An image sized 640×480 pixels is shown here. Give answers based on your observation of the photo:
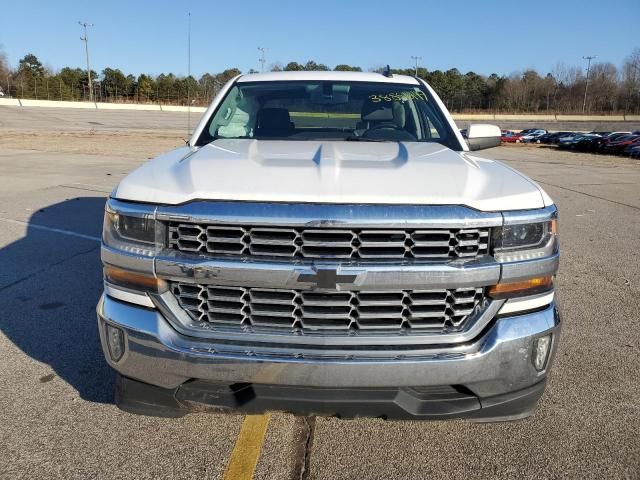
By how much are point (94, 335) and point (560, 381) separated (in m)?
3.13

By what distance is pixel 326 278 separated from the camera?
2.17 meters

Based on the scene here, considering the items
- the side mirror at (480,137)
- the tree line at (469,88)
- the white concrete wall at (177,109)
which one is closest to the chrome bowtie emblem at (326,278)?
the side mirror at (480,137)

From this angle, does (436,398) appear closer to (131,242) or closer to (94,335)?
(131,242)

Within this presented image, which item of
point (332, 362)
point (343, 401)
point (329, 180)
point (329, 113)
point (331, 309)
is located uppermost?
point (329, 113)

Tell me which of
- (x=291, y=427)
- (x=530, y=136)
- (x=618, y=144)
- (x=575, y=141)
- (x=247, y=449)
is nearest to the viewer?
(x=247, y=449)

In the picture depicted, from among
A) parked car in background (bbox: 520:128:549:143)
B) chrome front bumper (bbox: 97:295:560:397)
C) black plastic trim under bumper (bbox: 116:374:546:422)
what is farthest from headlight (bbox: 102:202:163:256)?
parked car in background (bbox: 520:128:549:143)

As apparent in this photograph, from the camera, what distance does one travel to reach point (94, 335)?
12.8 ft

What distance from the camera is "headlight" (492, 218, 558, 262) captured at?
2.28 meters

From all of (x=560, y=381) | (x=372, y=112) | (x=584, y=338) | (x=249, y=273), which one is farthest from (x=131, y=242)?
(x=584, y=338)

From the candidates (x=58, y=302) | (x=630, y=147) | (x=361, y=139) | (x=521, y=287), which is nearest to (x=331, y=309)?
(x=521, y=287)

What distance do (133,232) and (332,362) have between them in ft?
3.27

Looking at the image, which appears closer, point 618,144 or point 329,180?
point 329,180

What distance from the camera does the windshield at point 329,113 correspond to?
381 cm

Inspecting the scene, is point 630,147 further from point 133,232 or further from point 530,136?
Result: point 133,232
